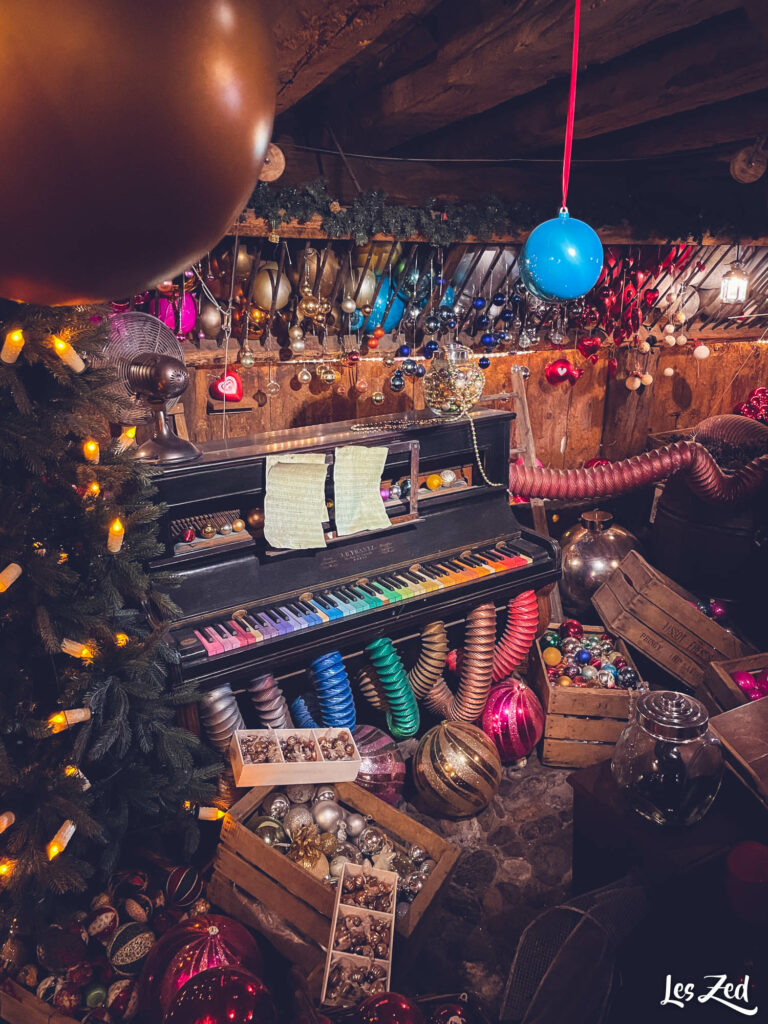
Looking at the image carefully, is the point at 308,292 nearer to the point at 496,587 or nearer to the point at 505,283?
the point at 505,283

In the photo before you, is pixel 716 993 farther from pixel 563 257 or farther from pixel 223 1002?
pixel 563 257

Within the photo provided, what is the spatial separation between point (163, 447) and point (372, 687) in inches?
67.6

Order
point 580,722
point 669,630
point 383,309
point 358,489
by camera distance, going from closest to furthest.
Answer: point 358,489
point 580,722
point 669,630
point 383,309

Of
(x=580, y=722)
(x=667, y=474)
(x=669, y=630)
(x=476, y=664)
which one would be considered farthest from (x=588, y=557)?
(x=476, y=664)

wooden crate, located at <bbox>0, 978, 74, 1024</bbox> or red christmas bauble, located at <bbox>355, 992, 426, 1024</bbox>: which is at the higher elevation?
red christmas bauble, located at <bbox>355, 992, 426, 1024</bbox>

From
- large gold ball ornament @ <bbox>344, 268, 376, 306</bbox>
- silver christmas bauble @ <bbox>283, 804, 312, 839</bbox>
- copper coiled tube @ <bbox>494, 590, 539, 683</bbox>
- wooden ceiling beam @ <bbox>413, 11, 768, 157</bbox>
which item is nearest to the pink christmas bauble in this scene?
large gold ball ornament @ <bbox>344, 268, 376, 306</bbox>

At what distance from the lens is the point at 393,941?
7.50ft

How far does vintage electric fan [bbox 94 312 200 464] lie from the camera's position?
253cm

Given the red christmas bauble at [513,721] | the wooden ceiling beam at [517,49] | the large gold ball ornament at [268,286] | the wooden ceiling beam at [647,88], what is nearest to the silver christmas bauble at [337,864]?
the red christmas bauble at [513,721]

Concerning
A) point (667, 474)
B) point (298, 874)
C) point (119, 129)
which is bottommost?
point (298, 874)

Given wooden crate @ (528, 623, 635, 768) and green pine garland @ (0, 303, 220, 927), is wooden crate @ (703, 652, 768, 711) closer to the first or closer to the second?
wooden crate @ (528, 623, 635, 768)

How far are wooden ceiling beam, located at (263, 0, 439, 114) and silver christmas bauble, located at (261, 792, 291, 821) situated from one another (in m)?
2.66

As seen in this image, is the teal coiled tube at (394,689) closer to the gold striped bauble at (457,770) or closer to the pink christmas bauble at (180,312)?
the gold striped bauble at (457,770)

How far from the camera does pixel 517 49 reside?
212 cm
